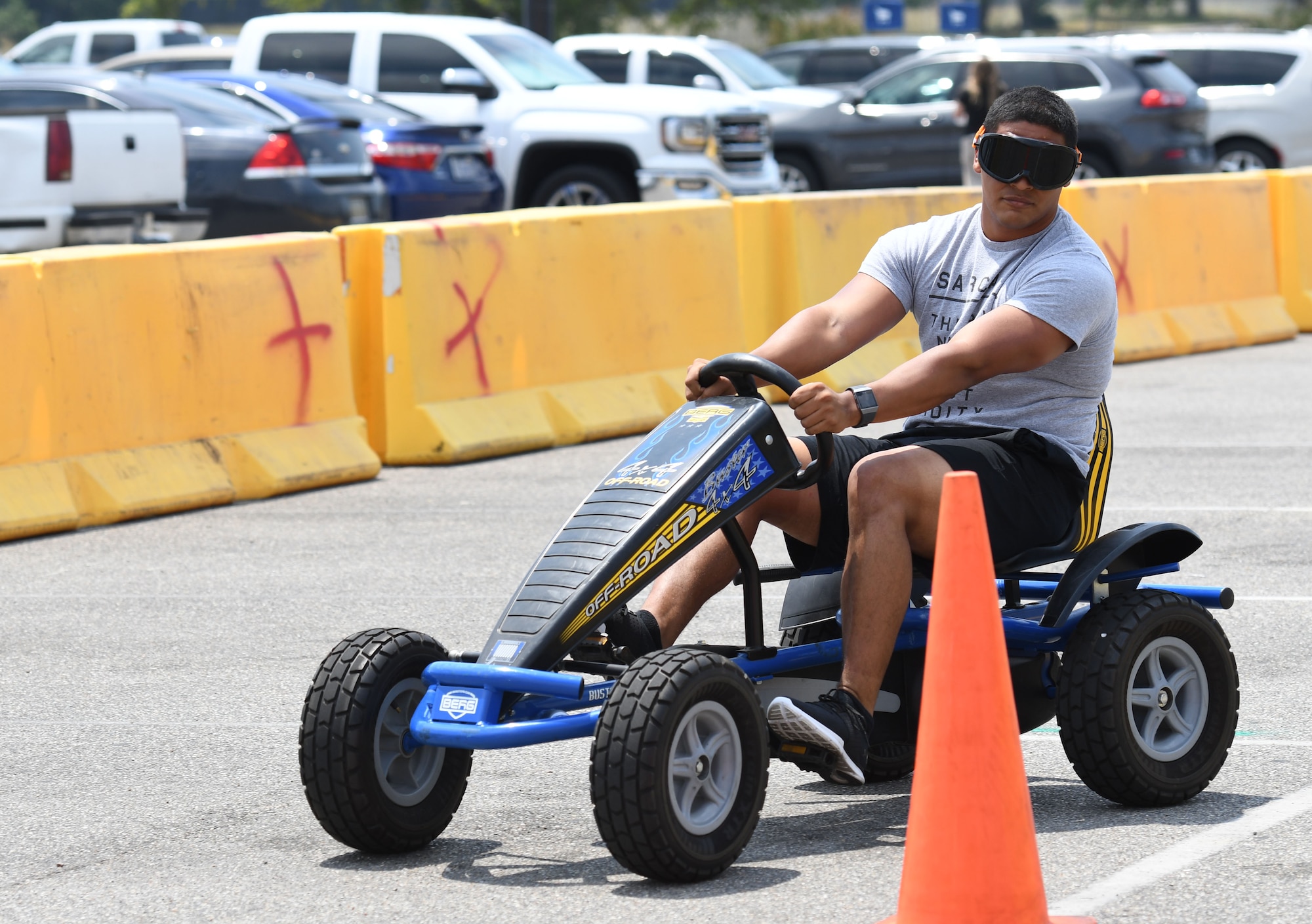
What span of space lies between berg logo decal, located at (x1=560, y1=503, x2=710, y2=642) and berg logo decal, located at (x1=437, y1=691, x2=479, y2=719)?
0.22 metres

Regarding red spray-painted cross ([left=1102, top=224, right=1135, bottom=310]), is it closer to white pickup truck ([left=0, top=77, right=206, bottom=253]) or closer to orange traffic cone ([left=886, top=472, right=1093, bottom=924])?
white pickup truck ([left=0, top=77, right=206, bottom=253])

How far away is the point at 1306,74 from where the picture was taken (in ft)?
73.3

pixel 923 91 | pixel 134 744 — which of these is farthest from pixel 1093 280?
pixel 923 91

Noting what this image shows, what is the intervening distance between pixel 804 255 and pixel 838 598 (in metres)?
7.25

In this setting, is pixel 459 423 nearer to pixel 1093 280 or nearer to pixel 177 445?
pixel 177 445

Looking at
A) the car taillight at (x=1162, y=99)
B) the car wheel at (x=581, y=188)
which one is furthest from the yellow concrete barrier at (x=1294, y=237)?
the car wheel at (x=581, y=188)

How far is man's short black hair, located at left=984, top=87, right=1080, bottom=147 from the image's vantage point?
4668 millimetres

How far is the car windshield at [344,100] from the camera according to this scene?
16.2m

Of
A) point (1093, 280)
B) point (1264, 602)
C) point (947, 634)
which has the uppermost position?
point (1093, 280)

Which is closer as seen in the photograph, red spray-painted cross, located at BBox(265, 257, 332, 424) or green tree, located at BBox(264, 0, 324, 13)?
red spray-painted cross, located at BBox(265, 257, 332, 424)

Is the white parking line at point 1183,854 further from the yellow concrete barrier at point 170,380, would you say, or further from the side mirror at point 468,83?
the side mirror at point 468,83

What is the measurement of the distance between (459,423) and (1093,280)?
5320mm

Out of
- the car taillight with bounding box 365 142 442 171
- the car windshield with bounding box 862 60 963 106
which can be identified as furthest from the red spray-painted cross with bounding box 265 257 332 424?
the car windshield with bounding box 862 60 963 106

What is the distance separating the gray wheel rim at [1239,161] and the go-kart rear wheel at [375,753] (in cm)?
1981
